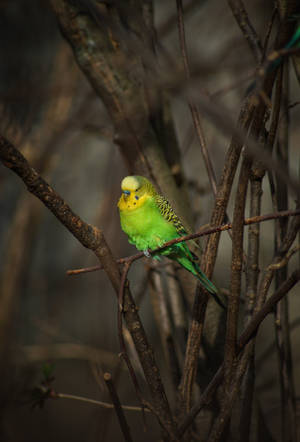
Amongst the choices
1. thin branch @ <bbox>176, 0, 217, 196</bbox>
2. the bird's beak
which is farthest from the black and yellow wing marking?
thin branch @ <bbox>176, 0, 217, 196</bbox>

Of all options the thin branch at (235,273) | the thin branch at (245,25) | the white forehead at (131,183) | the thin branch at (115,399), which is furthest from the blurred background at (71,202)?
the thin branch at (235,273)

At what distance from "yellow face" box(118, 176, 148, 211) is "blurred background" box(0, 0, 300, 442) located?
78cm

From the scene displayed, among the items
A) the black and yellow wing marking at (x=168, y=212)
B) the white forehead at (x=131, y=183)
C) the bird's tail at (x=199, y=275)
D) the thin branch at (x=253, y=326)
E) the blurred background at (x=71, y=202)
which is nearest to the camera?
the thin branch at (x=253, y=326)

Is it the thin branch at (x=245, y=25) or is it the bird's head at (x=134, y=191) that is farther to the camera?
the bird's head at (x=134, y=191)

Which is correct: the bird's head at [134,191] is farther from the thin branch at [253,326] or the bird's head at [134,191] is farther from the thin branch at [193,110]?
the thin branch at [253,326]

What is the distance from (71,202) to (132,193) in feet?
9.39

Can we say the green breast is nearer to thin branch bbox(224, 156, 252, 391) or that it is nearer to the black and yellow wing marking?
the black and yellow wing marking

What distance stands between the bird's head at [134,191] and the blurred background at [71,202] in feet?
2.57

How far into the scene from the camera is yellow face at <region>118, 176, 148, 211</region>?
1.53 m

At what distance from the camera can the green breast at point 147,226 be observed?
5.42ft

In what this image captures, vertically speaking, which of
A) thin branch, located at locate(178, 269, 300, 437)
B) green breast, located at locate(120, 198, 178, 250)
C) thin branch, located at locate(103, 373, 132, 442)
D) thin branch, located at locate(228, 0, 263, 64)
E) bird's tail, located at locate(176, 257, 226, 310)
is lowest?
thin branch, located at locate(103, 373, 132, 442)

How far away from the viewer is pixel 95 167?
440cm

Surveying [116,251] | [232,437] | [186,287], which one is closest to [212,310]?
[186,287]

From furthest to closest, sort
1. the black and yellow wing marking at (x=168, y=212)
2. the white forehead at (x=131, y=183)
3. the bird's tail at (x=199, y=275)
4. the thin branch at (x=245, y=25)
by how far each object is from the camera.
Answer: the black and yellow wing marking at (x=168, y=212) < the white forehead at (x=131, y=183) < the bird's tail at (x=199, y=275) < the thin branch at (x=245, y=25)
